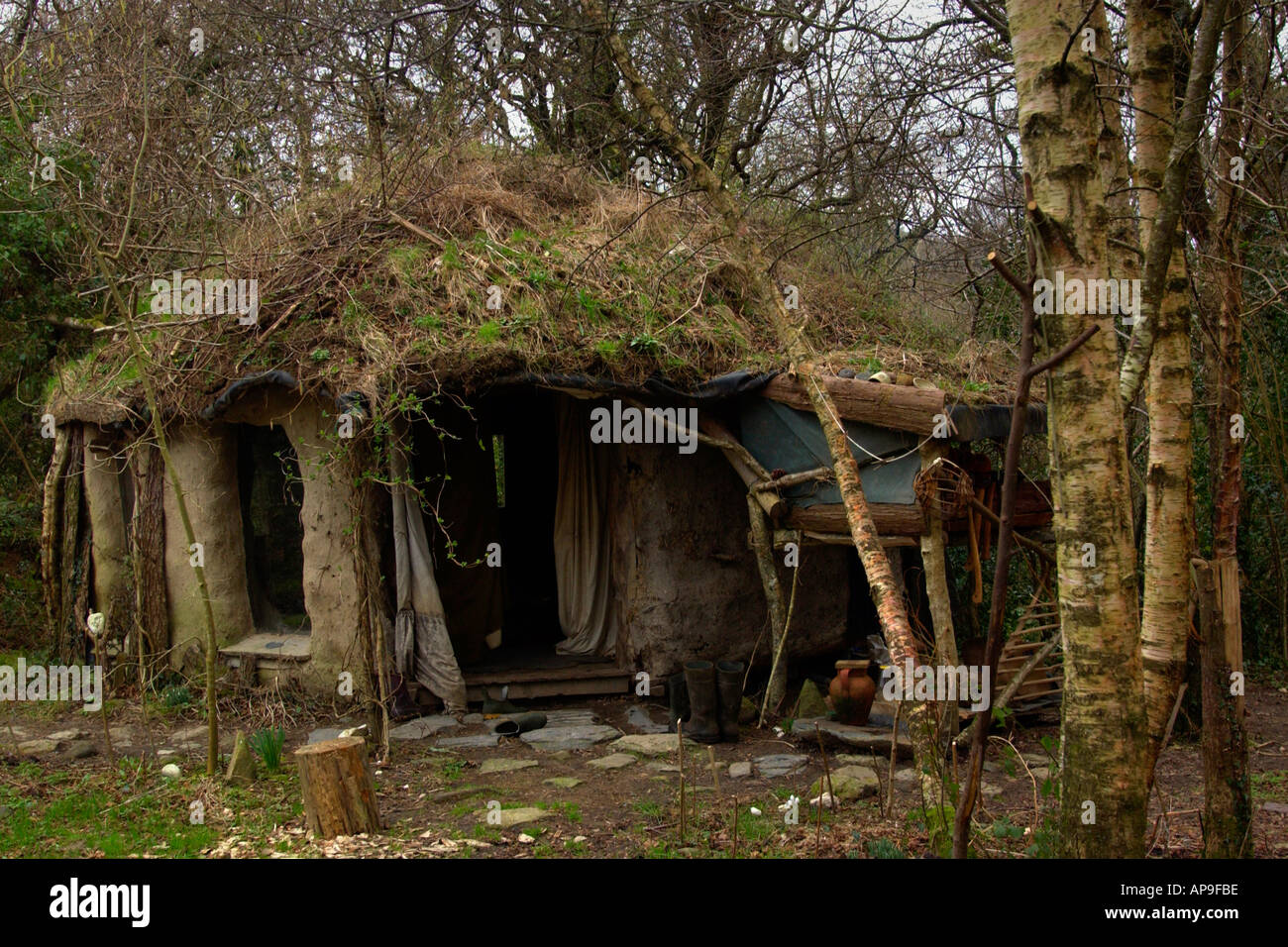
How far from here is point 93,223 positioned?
7.32m

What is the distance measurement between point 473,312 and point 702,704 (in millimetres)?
3780

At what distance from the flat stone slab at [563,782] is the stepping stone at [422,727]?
61.9 inches

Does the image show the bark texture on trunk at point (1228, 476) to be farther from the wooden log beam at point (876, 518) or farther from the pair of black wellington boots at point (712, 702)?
the pair of black wellington boots at point (712, 702)

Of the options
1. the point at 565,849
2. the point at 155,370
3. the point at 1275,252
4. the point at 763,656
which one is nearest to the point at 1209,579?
the point at 565,849

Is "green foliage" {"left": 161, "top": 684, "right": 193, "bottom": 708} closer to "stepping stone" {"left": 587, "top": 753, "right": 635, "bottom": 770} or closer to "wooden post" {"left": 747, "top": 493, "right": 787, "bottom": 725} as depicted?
"stepping stone" {"left": 587, "top": 753, "right": 635, "bottom": 770}

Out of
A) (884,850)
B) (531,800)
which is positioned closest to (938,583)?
(884,850)

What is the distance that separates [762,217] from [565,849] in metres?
7.65

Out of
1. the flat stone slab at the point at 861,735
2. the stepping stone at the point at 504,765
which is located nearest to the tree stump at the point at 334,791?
the stepping stone at the point at 504,765

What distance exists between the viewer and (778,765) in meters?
7.59

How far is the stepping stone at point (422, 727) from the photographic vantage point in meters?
8.39

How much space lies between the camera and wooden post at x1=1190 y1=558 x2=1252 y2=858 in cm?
474

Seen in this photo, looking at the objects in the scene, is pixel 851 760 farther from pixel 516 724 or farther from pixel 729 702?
pixel 516 724

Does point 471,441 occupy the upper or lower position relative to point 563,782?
upper
